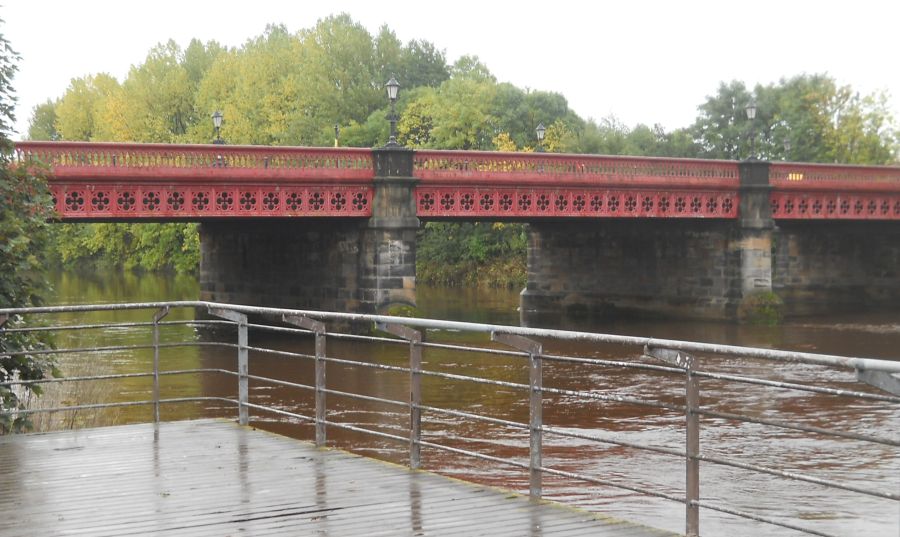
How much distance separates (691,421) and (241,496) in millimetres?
2891

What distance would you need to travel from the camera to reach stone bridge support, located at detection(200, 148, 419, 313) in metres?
31.7

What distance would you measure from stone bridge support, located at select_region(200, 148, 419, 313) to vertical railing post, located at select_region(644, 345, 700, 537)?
25.2 m

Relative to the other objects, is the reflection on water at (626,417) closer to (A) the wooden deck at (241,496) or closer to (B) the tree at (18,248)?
(A) the wooden deck at (241,496)

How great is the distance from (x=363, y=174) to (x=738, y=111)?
3809cm

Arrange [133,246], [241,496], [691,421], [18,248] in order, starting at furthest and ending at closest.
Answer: [133,246]
[18,248]
[241,496]
[691,421]

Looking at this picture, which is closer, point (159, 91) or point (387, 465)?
point (387, 465)

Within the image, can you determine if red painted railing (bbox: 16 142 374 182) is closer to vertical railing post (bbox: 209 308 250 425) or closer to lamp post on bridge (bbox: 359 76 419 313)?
lamp post on bridge (bbox: 359 76 419 313)

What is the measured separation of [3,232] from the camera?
39.6ft

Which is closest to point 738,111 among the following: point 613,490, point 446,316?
point 446,316

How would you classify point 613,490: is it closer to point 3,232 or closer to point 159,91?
point 3,232

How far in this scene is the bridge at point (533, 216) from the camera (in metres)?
29.4

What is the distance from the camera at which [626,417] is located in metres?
19.3

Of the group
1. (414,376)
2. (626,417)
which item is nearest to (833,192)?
(626,417)

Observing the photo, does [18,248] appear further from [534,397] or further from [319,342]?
[534,397]
